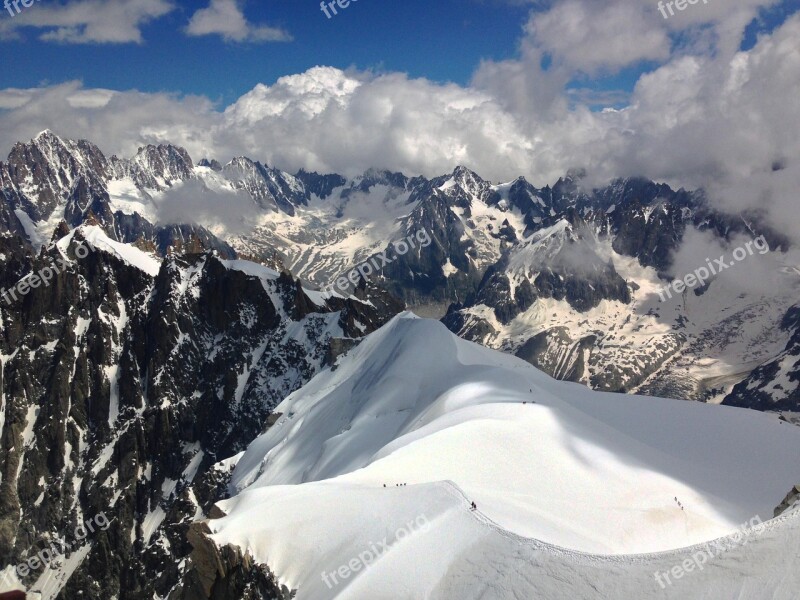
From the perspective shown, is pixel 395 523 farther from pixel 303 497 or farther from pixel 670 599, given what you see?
pixel 670 599

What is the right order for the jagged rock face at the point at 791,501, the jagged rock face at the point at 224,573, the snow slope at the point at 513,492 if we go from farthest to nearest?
the jagged rock face at the point at 224,573, the snow slope at the point at 513,492, the jagged rock face at the point at 791,501

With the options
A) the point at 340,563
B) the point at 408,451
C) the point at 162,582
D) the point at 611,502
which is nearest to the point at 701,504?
the point at 611,502

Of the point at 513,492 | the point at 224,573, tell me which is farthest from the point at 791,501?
the point at 224,573

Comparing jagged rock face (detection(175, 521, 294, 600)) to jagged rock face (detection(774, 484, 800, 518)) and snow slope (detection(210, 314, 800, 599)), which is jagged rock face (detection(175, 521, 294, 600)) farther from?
jagged rock face (detection(774, 484, 800, 518))

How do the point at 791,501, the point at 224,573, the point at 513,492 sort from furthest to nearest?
the point at 513,492, the point at 224,573, the point at 791,501

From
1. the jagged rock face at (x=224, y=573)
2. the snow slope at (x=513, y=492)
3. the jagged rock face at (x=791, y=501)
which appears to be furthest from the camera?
the jagged rock face at (x=224, y=573)

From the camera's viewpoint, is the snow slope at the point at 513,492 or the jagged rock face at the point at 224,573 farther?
the jagged rock face at the point at 224,573

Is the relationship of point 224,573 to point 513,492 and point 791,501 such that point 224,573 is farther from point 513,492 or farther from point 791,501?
point 791,501

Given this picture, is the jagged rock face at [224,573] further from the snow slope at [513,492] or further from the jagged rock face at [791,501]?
the jagged rock face at [791,501]

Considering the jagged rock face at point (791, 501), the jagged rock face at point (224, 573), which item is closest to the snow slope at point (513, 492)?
the jagged rock face at point (224, 573)
